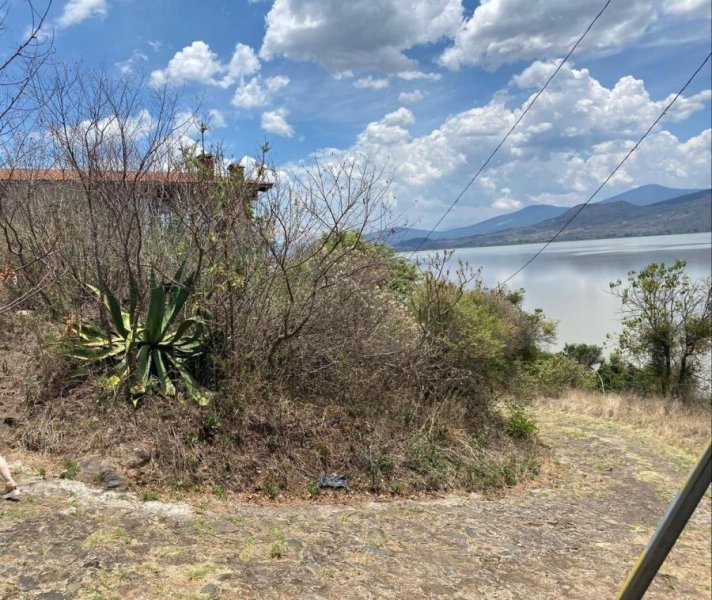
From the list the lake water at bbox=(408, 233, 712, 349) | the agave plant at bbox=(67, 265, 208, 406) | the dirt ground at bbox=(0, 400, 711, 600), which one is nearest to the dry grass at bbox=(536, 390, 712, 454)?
the dirt ground at bbox=(0, 400, 711, 600)

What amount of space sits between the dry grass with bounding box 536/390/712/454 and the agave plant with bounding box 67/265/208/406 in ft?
28.0

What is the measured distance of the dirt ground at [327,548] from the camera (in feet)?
10.8

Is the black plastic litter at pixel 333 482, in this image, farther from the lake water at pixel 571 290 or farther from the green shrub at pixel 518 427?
the lake water at pixel 571 290

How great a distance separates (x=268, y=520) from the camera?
4500 millimetres

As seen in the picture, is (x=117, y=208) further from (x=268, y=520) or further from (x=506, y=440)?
(x=506, y=440)

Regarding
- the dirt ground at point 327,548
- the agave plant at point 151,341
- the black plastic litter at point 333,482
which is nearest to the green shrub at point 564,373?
the dirt ground at point 327,548

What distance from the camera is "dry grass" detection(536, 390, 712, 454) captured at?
1002 cm

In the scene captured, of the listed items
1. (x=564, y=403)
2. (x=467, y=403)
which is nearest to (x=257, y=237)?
(x=467, y=403)

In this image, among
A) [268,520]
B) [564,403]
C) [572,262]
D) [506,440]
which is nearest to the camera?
[268,520]

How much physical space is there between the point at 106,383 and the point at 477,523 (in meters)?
4.02

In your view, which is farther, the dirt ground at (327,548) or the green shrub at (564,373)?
the green shrub at (564,373)

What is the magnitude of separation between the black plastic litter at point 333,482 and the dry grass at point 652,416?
6934 millimetres

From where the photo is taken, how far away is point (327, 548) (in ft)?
13.5

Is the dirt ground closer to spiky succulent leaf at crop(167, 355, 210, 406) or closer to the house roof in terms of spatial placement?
spiky succulent leaf at crop(167, 355, 210, 406)
